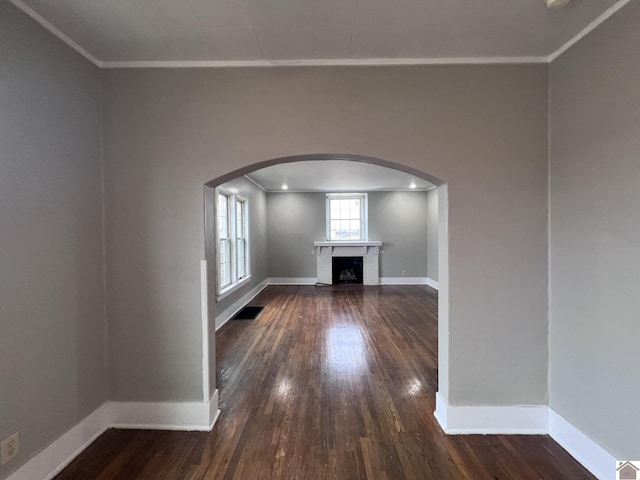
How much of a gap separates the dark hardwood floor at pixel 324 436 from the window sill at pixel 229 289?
1096 millimetres

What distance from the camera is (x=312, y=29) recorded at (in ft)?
5.64

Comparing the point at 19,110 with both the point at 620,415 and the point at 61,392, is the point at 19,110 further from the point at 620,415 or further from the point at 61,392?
the point at 620,415

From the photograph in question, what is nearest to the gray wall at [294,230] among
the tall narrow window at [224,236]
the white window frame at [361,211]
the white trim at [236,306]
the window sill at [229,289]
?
the white window frame at [361,211]

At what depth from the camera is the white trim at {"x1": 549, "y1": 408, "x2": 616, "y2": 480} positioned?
1.63 meters

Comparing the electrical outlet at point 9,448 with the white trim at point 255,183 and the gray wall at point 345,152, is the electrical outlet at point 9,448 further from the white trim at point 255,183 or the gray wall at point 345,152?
the white trim at point 255,183

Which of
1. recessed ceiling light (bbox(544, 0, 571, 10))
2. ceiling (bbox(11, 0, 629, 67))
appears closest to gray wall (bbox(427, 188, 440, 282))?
ceiling (bbox(11, 0, 629, 67))

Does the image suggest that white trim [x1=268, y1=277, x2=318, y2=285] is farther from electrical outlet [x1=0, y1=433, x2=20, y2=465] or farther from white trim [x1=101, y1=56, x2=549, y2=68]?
electrical outlet [x1=0, y1=433, x2=20, y2=465]

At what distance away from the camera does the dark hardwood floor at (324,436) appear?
173 centimetres

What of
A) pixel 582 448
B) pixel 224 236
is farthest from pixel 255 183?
pixel 582 448

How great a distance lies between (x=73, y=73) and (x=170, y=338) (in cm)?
181

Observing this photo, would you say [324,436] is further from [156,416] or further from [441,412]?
[156,416]

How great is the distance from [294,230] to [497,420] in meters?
6.81

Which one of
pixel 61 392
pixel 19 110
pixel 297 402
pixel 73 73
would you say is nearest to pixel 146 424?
pixel 61 392

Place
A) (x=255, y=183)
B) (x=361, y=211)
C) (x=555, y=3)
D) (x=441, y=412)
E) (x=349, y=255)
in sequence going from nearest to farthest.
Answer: (x=555, y=3), (x=441, y=412), (x=255, y=183), (x=349, y=255), (x=361, y=211)
